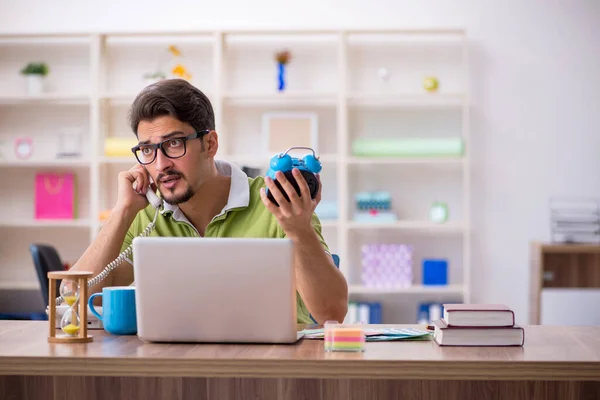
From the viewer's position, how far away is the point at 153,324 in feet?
5.44

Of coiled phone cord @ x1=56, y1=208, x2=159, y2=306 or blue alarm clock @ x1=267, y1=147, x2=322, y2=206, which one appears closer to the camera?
blue alarm clock @ x1=267, y1=147, x2=322, y2=206

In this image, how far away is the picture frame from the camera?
16.9 feet

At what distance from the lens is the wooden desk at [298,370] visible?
1.46 metres

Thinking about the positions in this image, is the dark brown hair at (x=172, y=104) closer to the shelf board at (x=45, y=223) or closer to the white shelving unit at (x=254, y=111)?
the white shelving unit at (x=254, y=111)

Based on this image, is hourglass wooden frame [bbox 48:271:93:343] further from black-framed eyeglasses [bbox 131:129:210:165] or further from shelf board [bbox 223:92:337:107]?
shelf board [bbox 223:92:337:107]

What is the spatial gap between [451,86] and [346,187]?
96 centimetres

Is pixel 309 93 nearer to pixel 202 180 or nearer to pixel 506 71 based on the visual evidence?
pixel 506 71

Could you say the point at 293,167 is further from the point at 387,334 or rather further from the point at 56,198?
the point at 56,198

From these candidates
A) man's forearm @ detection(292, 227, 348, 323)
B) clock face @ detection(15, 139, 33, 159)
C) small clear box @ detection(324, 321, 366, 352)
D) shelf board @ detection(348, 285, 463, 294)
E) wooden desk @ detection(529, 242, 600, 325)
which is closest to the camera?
small clear box @ detection(324, 321, 366, 352)

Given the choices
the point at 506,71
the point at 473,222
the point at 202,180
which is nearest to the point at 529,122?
the point at 506,71

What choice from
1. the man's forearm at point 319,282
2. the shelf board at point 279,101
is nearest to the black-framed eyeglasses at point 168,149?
the man's forearm at point 319,282

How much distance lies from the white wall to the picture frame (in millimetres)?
593

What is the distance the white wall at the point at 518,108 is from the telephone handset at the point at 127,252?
121 inches

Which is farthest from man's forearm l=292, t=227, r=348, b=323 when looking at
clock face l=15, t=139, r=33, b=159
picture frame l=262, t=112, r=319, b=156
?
clock face l=15, t=139, r=33, b=159
